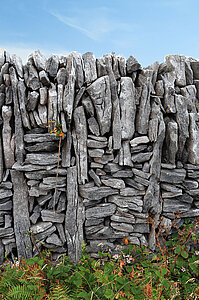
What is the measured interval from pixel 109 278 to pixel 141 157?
239 cm

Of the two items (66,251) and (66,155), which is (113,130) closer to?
(66,155)

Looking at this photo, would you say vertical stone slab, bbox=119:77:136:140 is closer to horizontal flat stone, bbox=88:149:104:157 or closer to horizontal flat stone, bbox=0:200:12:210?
horizontal flat stone, bbox=88:149:104:157

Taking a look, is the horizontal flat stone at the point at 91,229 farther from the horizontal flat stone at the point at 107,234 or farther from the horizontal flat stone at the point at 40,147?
the horizontal flat stone at the point at 40,147

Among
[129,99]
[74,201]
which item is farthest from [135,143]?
[74,201]

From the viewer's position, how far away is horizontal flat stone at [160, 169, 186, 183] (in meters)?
4.77

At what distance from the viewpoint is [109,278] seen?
339 centimetres

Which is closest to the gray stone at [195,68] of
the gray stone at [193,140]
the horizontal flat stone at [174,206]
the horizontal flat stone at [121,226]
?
the gray stone at [193,140]

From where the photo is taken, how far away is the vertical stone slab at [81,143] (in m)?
4.38

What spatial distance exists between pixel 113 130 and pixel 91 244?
8.45ft

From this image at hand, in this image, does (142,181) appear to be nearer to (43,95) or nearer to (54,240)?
(54,240)

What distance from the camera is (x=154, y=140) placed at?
4.61m

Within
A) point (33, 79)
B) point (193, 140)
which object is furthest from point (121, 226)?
point (33, 79)

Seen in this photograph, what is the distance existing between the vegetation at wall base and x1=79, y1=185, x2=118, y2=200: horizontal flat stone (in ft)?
3.61

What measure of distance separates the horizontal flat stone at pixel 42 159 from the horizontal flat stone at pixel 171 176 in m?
2.39
